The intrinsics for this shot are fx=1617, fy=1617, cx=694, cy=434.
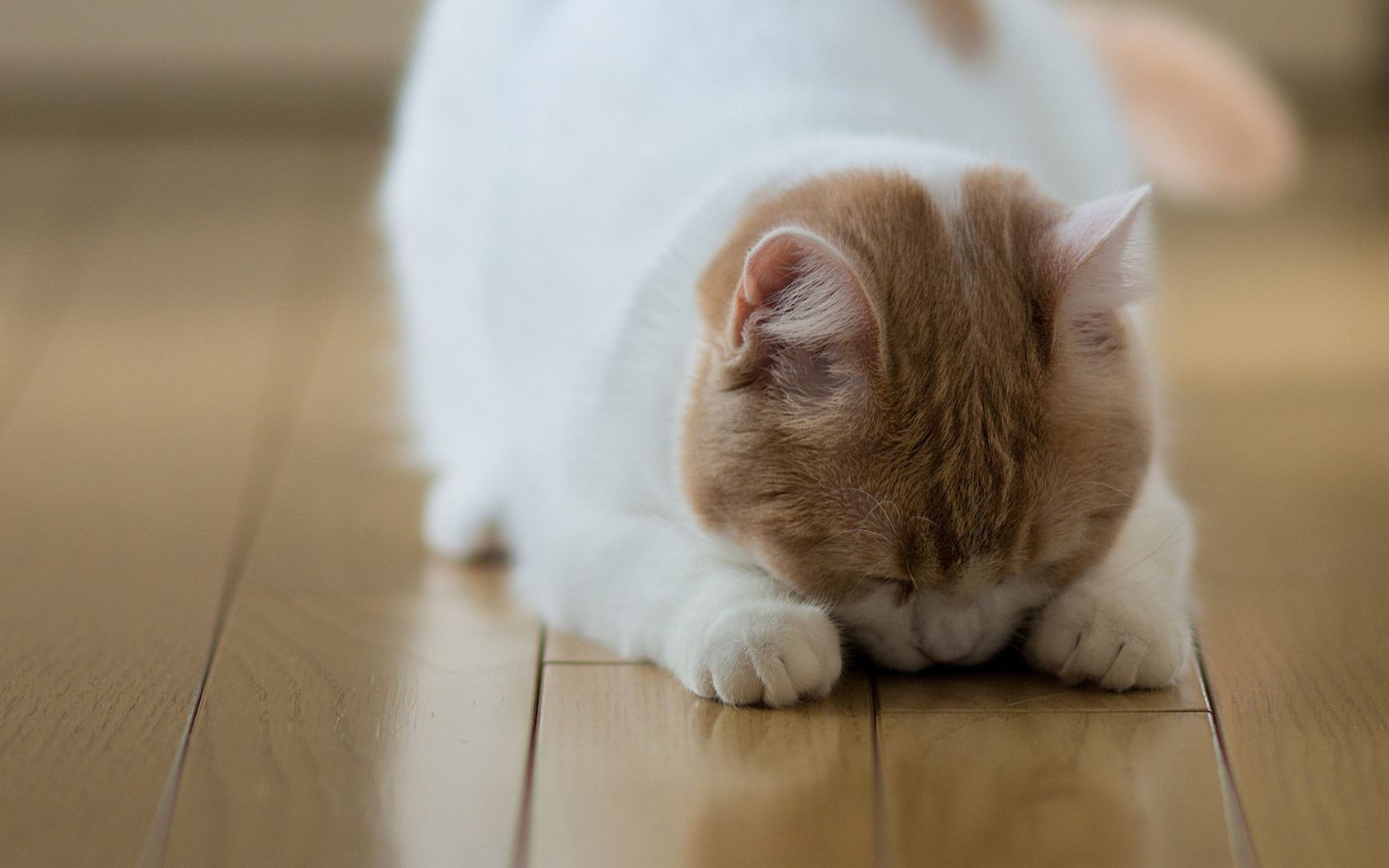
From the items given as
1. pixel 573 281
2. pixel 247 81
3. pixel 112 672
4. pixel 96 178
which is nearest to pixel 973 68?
pixel 573 281

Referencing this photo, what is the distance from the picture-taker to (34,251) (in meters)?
2.89

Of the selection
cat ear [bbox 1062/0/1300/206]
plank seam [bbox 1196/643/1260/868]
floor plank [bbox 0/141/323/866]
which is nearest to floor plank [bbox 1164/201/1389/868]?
plank seam [bbox 1196/643/1260/868]

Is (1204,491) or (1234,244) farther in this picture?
(1234,244)

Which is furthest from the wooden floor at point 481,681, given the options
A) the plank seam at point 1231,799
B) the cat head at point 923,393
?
the cat head at point 923,393

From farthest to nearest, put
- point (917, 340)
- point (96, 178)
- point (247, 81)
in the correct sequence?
point (247, 81) → point (96, 178) → point (917, 340)

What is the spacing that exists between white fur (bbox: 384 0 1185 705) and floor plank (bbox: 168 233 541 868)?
86mm

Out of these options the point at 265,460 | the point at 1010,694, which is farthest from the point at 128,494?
the point at 1010,694

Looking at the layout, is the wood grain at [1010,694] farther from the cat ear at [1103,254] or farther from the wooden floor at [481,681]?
the cat ear at [1103,254]

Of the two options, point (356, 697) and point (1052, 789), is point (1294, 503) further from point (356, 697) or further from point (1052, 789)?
point (356, 697)

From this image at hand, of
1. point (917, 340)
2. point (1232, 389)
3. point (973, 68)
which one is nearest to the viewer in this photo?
point (917, 340)

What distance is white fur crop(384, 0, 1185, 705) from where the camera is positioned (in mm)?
1508

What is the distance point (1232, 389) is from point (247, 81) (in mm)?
2456

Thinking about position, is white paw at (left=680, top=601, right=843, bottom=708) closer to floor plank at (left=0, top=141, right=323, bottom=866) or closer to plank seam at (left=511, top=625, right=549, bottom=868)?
plank seam at (left=511, top=625, right=549, bottom=868)

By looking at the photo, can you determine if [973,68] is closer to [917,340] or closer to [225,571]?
[917,340]
